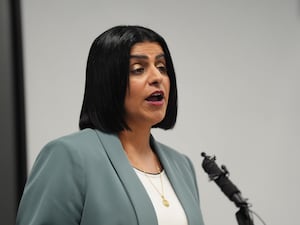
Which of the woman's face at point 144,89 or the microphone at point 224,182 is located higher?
the woman's face at point 144,89

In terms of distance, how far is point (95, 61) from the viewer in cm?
109

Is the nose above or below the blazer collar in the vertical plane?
above

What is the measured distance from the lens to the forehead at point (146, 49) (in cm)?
109

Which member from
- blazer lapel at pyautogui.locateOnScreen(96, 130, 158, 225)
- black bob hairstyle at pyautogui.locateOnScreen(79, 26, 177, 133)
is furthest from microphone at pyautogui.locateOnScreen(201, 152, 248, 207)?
black bob hairstyle at pyautogui.locateOnScreen(79, 26, 177, 133)

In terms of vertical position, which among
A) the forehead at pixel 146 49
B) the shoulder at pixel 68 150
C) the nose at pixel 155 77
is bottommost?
the shoulder at pixel 68 150

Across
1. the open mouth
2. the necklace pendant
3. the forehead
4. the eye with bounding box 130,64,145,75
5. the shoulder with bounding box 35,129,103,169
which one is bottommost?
the necklace pendant

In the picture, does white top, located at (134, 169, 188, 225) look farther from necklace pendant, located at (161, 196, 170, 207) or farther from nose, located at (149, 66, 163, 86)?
nose, located at (149, 66, 163, 86)

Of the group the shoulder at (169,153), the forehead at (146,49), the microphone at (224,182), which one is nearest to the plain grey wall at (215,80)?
the shoulder at (169,153)

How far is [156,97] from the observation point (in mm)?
1103

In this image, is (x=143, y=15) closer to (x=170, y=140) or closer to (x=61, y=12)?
(x=61, y=12)

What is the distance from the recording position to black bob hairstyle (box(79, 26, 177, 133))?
1057 mm

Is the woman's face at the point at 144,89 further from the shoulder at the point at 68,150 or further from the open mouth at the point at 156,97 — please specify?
the shoulder at the point at 68,150

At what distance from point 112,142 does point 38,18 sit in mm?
624

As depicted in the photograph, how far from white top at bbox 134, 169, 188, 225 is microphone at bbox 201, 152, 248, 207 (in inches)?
9.5
